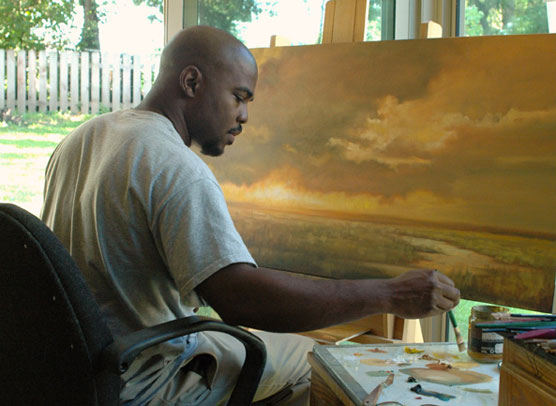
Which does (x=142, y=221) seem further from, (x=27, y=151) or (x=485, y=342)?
(x=27, y=151)

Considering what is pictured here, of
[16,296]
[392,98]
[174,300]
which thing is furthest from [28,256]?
[392,98]

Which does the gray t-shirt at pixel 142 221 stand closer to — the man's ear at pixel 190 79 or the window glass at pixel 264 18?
the man's ear at pixel 190 79

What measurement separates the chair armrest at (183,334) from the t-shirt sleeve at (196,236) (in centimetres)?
6

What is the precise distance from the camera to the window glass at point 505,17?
2.22 meters

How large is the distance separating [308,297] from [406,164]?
694 mm

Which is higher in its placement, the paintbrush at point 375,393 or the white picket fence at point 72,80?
the white picket fence at point 72,80

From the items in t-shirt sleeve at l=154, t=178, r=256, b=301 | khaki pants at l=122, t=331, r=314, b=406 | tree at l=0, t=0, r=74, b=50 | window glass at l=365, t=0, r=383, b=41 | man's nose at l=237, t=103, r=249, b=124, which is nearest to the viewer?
t-shirt sleeve at l=154, t=178, r=256, b=301

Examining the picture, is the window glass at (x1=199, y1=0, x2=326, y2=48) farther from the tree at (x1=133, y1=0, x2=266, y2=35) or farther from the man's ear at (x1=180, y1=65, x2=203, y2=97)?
the man's ear at (x1=180, y1=65, x2=203, y2=97)

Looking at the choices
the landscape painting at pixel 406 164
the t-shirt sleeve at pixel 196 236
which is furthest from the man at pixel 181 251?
the landscape painting at pixel 406 164

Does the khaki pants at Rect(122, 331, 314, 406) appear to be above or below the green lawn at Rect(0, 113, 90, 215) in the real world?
below

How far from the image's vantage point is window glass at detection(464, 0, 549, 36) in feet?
7.30

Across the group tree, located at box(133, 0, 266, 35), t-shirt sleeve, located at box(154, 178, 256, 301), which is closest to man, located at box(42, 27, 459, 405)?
t-shirt sleeve, located at box(154, 178, 256, 301)

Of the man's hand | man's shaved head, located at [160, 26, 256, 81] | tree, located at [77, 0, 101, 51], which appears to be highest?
tree, located at [77, 0, 101, 51]

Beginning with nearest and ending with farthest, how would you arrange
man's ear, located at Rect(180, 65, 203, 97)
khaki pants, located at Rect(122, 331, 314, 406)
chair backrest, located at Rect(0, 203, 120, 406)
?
chair backrest, located at Rect(0, 203, 120, 406) → khaki pants, located at Rect(122, 331, 314, 406) → man's ear, located at Rect(180, 65, 203, 97)
